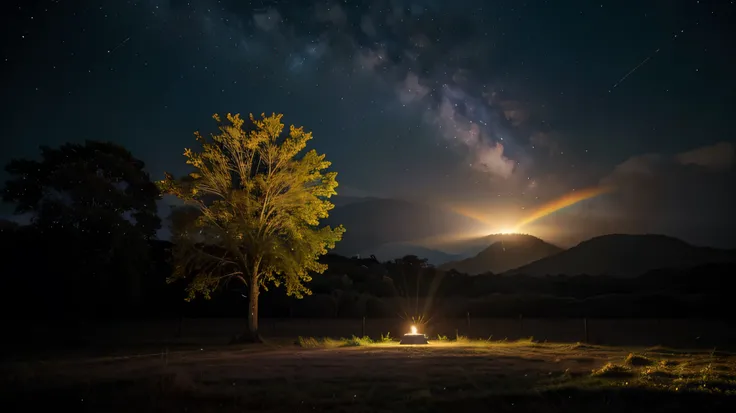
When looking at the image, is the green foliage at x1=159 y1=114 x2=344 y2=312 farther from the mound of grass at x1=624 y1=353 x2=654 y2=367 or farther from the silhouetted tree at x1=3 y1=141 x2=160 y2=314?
the mound of grass at x1=624 y1=353 x2=654 y2=367

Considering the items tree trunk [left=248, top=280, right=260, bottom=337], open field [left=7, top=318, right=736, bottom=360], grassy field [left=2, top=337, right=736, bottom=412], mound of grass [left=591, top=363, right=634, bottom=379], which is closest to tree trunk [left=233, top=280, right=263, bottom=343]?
tree trunk [left=248, top=280, right=260, bottom=337]

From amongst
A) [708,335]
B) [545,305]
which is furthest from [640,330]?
[545,305]

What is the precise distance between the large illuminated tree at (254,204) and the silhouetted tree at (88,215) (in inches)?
394

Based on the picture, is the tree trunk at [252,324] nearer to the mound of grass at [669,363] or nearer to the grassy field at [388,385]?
the grassy field at [388,385]

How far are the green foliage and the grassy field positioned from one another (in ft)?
38.1

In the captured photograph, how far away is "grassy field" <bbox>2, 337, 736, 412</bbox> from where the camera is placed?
46.1 feet

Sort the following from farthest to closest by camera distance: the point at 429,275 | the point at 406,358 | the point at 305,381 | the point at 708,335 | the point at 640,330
Answer: the point at 429,275 < the point at 640,330 < the point at 708,335 < the point at 406,358 < the point at 305,381

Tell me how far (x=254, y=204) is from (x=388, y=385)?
20488 mm

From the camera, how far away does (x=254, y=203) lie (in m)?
35.1

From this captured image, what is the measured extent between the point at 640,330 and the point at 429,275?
184 feet

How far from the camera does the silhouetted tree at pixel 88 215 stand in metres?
41.7

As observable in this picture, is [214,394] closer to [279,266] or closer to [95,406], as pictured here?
[95,406]

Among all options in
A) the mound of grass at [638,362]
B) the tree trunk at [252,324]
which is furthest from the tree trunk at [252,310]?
the mound of grass at [638,362]

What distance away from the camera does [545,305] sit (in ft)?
264
